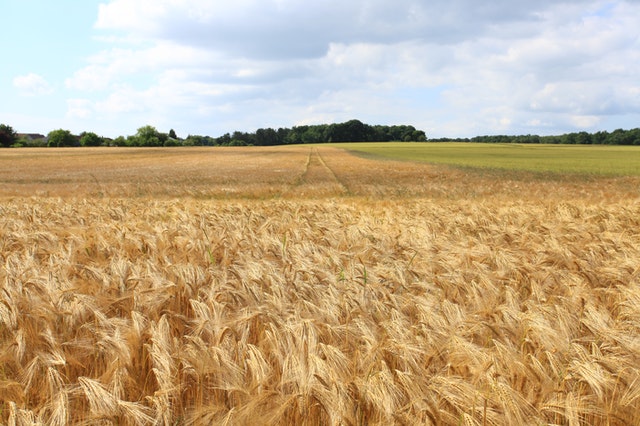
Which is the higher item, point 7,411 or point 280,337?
point 280,337

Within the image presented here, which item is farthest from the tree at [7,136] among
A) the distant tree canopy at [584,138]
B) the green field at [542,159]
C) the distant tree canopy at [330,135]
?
the distant tree canopy at [584,138]

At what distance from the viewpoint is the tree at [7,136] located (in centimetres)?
11699

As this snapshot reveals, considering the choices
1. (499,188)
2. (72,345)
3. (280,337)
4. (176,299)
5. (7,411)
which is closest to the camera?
(7,411)

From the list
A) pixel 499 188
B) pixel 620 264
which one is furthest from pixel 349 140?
pixel 620 264

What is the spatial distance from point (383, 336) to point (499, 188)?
2260 cm

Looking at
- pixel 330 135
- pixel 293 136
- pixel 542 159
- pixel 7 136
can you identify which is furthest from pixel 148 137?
pixel 542 159

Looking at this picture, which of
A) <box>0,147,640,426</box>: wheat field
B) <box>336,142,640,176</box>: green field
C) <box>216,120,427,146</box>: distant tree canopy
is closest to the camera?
<box>0,147,640,426</box>: wheat field

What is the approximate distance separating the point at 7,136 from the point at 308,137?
94.5 metres

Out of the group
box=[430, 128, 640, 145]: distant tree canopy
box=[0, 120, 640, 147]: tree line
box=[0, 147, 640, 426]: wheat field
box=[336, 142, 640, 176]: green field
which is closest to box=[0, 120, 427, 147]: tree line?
box=[0, 120, 640, 147]: tree line

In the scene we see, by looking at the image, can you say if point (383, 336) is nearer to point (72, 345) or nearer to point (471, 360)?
point (471, 360)

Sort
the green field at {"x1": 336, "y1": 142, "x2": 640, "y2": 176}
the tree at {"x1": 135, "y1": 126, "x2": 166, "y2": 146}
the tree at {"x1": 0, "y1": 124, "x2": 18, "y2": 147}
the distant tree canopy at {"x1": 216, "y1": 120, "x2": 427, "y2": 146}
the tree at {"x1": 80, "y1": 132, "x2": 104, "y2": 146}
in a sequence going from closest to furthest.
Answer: the green field at {"x1": 336, "y1": 142, "x2": 640, "y2": 176} → the tree at {"x1": 0, "y1": 124, "x2": 18, "y2": 147} → the tree at {"x1": 80, "y1": 132, "x2": 104, "y2": 146} → the tree at {"x1": 135, "y1": 126, "x2": 166, "y2": 146} → the distant tree canopy at {"x1": 216, "y1": 120, "x2": 427, "y2": 146}

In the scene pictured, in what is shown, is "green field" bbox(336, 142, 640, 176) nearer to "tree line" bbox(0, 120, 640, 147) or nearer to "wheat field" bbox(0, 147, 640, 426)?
"wheat field" bbox(0, 147, 640, 426)

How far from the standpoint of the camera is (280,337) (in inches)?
110

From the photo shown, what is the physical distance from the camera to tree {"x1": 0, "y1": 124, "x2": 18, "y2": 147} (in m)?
117
